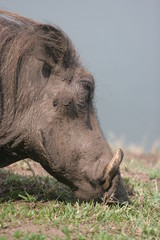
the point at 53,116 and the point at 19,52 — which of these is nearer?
the point at 53,116

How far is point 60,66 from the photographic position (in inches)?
175

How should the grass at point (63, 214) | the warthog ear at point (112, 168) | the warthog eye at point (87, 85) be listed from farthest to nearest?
the warthog eye at point (87, 85)
the warthog ear at point (112, 168)
the grass at point (63, 214)

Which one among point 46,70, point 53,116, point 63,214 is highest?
point 46,70

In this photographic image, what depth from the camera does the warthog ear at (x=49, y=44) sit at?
14.3 ft

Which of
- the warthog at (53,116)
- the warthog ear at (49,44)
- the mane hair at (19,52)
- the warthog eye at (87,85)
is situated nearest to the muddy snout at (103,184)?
the warthog at (53,116)

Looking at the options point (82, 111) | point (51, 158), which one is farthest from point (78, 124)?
point (51, 158)

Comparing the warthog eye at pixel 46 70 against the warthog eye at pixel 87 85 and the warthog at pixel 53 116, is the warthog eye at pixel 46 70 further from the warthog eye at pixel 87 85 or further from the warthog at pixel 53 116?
the warthog eye at pixel 87 85

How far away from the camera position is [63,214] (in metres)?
3.93

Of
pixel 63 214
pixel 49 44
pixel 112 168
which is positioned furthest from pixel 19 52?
pixel 63 214

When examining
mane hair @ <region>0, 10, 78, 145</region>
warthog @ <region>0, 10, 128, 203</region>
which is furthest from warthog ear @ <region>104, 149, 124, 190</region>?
mane hair @ <region>0, 10, 78, 145</region>

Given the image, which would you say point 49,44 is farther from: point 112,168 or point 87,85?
point 112,168

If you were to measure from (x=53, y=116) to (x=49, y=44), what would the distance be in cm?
65

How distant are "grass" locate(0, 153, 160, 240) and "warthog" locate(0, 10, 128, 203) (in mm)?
229

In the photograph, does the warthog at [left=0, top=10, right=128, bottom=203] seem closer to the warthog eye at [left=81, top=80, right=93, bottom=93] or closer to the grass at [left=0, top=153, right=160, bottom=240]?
the warthog eye at [left=81, top=80, right=93, bottom=93]
